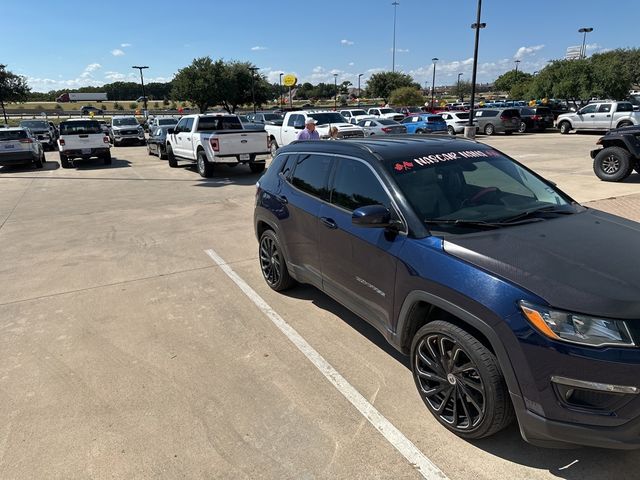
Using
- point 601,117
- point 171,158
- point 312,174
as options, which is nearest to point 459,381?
point 312,174

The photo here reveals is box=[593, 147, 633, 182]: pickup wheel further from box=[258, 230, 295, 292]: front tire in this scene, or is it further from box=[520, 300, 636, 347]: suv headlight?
box=[520, 300, 636, 347]: suv headlight

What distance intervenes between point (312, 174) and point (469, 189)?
147 cm

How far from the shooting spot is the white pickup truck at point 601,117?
967 inches

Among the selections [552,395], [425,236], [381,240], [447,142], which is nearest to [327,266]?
[381,240]

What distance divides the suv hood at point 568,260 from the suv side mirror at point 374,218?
0.44 m

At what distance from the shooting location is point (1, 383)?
3.56 meters

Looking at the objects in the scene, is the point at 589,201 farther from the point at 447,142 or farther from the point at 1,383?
the point at 1,383

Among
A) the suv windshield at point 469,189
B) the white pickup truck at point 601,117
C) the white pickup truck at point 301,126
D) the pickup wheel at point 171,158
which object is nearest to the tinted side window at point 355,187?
the suv windshield at point 469,189

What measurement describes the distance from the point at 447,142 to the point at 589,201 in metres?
6.67

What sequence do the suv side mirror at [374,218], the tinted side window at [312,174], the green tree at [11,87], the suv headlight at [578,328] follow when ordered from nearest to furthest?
the suv headlight at [578,328]
the suv side mirror at [374,218]
the tinted side window at [312,174]
the green tree at [11,87]

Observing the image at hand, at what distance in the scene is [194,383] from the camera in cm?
349

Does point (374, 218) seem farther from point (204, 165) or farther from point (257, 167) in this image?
point (257, 167)

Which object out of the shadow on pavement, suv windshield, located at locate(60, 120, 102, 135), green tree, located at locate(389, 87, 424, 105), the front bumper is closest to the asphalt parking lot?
suv windshield, located at locate(60, 120, 102, 135)

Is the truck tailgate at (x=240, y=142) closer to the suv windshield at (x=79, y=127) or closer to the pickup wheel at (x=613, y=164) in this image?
the suv windshield at (x=79, y=127)
